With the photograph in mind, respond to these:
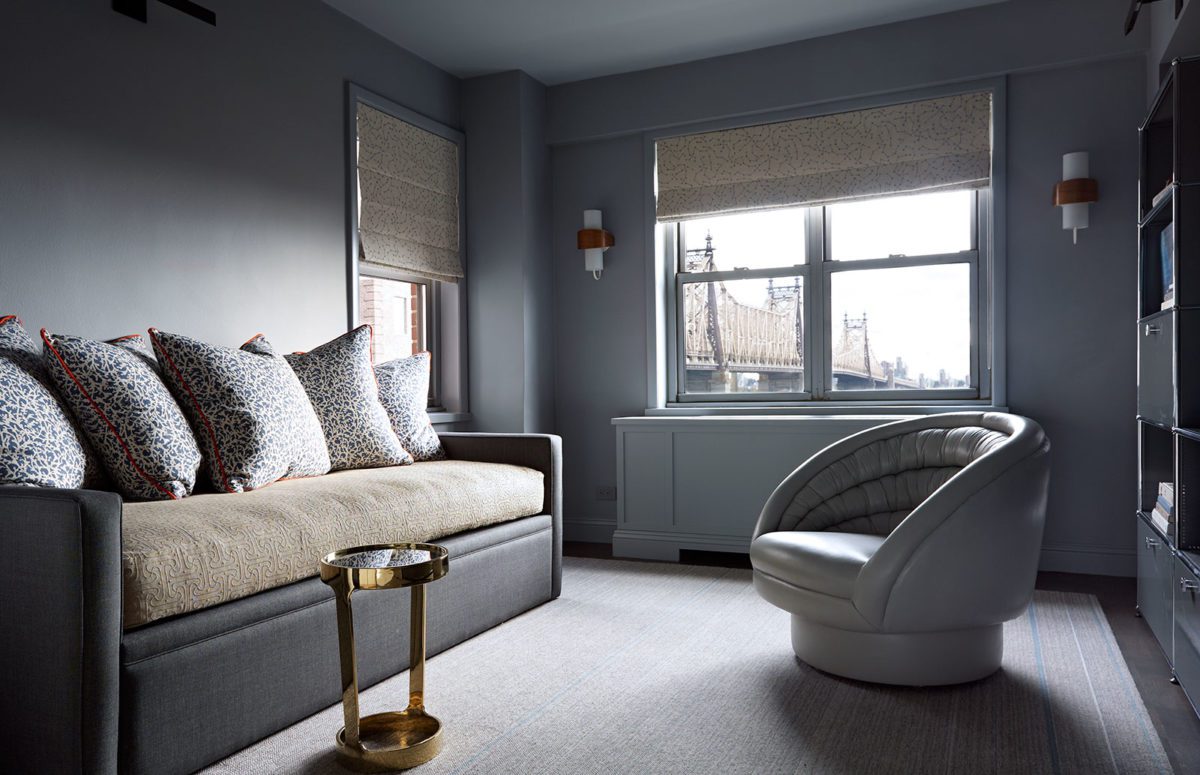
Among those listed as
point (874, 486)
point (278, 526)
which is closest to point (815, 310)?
point (874, 486)

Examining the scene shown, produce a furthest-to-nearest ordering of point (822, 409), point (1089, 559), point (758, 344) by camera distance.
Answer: point (758, 344) → point (822, 409) → point (1089, 559)

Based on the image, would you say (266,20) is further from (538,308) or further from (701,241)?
(701,241)

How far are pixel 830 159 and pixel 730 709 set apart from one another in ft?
9.47

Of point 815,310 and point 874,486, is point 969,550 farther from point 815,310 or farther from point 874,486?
point 815,310

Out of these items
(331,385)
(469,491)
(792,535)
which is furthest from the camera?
(331,385)

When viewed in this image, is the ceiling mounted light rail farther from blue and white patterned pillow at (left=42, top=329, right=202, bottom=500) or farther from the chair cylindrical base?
the chair cylindrical base

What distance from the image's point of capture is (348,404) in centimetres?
309

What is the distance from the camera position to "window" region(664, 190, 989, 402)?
400 centimetres

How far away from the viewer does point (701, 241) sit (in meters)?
4.59

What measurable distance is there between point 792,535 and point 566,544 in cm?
225

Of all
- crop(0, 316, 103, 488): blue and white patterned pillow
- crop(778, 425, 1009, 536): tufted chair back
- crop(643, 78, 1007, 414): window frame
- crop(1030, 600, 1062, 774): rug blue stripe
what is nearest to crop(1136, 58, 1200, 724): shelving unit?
crop(1030, 600, 1062, 774): rug blue stripe

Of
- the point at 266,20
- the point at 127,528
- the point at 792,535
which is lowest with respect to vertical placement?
the point at 792,535

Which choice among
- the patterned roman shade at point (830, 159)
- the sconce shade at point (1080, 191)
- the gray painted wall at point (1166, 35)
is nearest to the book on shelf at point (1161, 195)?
the gray painted wall at point (1166, 35)

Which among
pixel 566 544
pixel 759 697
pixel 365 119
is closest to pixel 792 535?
pixel 759 697
